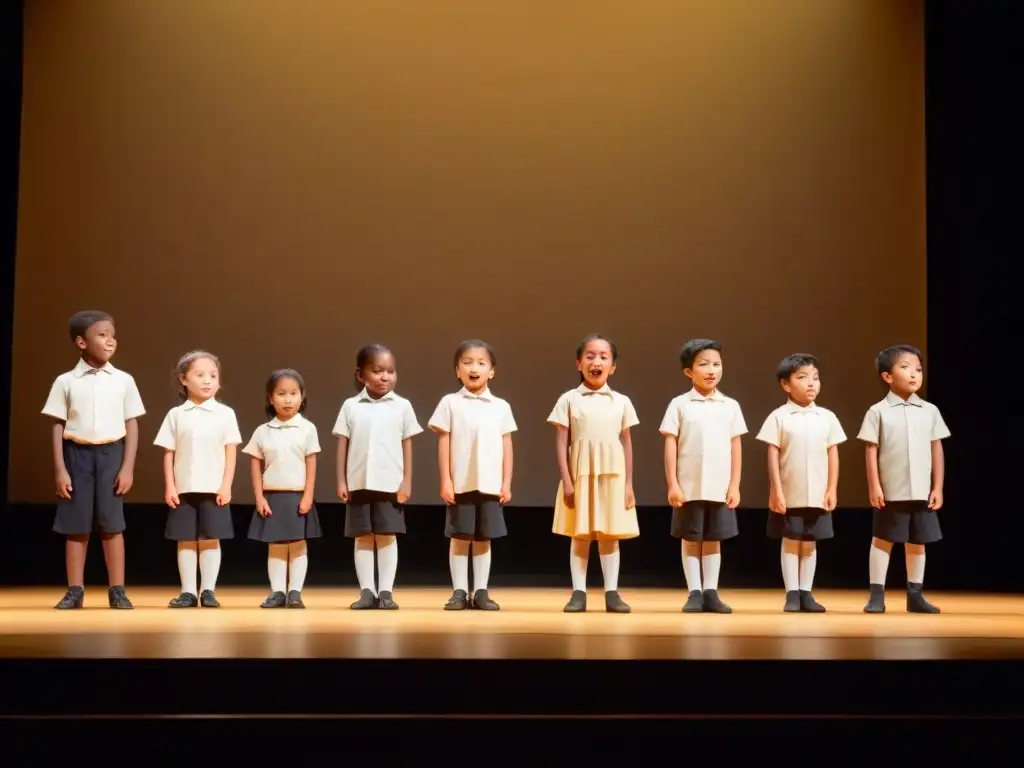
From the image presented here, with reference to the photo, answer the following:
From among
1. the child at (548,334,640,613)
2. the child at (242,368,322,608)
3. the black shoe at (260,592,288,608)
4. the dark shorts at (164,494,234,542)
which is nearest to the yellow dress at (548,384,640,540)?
the child at (548,334,640,613)

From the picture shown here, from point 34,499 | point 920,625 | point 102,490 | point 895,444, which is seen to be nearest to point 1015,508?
→ point 895,444

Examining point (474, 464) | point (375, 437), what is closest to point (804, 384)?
point (474, 464)

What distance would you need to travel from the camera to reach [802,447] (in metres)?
5.54

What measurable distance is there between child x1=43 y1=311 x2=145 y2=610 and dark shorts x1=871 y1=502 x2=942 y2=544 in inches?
141

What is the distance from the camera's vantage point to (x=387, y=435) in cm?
552

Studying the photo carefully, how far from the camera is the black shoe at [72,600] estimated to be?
17.0 feet

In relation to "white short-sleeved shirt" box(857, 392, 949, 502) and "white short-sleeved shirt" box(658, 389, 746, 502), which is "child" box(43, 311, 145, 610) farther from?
"white short-sleeved shirt" box(857, 392, 949, 502)

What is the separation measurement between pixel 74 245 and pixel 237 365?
3.84 ft

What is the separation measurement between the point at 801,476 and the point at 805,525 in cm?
24

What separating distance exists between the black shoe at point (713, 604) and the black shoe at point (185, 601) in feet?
7.87

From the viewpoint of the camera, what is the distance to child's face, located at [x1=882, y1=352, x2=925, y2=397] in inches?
218

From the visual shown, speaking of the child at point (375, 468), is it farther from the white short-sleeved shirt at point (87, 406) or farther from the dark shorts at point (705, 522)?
the dark shorts at point (705, 522)

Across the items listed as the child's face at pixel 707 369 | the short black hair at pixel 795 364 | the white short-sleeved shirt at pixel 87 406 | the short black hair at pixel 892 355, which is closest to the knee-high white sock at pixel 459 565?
the child's face at pixel 707 369

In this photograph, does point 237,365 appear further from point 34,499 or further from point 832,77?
point 832,77
